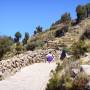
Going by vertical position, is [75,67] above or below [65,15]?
below

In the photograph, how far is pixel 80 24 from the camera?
202ft

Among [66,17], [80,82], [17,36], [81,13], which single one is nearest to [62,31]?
[81,13]

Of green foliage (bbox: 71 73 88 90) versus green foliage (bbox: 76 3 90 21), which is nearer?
green foliage (bbox: 71 73 88 90)

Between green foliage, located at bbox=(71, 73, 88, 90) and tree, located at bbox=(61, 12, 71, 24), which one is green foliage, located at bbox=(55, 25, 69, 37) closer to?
tree, located at bbox=(61, 12, 71, 24)

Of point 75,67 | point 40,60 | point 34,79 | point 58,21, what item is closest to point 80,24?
point 58,21

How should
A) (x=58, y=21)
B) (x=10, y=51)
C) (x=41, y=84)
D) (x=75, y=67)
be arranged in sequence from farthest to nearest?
1. (x=58, y=21)
2. (x=10, y=51)
3. (x=41, y=84)
4. (x=75, y=67)

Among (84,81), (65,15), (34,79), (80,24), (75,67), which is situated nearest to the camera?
(84,81)

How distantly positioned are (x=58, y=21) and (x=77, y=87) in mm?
69075

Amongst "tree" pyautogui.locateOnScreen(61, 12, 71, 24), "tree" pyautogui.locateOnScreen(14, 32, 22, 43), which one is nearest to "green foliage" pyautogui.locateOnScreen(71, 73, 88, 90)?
"tree" pyautogui.locateOnScreen(14, 32, 22, 43)

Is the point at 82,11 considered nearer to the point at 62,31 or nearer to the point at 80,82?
the point at 62,31

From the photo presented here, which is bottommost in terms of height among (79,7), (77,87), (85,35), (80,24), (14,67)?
(77,87)

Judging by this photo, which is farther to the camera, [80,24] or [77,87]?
[80,24]

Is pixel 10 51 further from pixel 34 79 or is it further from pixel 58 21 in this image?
pixel 58 21

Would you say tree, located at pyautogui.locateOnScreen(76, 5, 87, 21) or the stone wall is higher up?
tree, located at pyautogui.locateOnScreen(76, 5, 87, 21)
